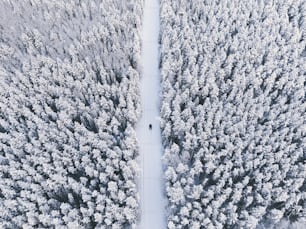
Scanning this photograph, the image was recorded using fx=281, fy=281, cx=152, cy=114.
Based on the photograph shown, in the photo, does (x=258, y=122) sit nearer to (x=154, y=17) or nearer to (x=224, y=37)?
(x=224, y=37)

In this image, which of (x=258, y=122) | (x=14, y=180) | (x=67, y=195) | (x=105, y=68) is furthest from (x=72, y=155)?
(x=258, y=122)

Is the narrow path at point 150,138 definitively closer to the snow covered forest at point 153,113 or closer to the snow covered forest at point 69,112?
the snow covered forest at point 153,113

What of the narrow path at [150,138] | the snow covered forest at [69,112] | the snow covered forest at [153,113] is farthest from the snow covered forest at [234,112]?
the snow covered forest at [69,112]

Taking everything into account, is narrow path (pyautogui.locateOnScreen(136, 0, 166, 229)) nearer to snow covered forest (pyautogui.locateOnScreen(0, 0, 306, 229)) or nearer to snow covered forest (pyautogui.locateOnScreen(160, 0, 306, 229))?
snow covered forest (pyautogui.locateOnScreen(0, 0, 306, 229))

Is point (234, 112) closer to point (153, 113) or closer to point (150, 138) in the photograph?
point (153, 113)

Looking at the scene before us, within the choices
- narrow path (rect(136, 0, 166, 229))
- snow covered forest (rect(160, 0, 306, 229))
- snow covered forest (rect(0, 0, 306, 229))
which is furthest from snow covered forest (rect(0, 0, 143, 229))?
snow covered forest (rect(160, 0, 306, 229))

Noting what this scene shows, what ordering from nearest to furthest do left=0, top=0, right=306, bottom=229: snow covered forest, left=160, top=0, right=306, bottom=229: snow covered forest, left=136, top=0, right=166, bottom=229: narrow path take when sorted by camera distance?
left=0, top=0, right=306, bottom=229: snow covered forest < left=160, top=0, right=306, bottom=229: snow covered forest < left=136, top=0, right=166, bottom=229: narrow path

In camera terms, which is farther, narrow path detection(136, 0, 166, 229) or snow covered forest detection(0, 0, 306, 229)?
narrow path detection(136, 0, 166, 229)
